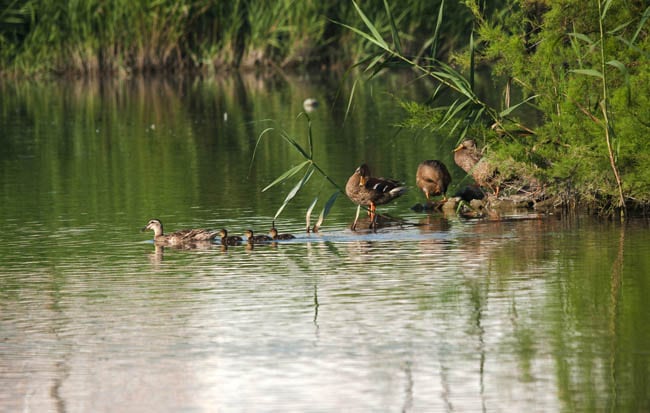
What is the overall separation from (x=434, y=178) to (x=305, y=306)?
5.45 m

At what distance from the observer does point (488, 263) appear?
11.9 meters

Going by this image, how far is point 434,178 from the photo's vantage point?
51.3ft

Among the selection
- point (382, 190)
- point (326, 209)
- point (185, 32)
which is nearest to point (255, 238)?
point (326, 209)

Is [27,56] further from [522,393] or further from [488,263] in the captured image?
[522,393]

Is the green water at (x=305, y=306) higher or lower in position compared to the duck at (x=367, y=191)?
lower

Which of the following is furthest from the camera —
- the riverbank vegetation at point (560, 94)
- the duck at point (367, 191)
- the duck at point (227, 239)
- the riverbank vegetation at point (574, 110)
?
the duck at point (367, 191)

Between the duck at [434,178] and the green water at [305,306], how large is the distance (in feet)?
1.27

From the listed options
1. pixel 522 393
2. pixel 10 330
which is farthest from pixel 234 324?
pixel 522 393

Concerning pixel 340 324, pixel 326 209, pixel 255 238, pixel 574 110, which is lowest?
pixel 340 324

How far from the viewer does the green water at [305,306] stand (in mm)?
8195

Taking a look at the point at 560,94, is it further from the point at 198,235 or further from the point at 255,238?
the point at 198,235

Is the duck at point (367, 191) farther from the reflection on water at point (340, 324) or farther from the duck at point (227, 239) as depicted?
the duck at point (227, 239)

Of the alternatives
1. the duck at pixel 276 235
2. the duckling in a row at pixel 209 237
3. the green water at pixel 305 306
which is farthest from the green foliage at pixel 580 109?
the duckling in a row at pixel 209 237

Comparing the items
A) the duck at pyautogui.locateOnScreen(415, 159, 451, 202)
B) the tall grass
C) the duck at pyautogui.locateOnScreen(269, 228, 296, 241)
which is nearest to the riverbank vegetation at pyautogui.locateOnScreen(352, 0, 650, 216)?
the duck at pyautogui.locateOnScreen(415, 159, 451, 202)
